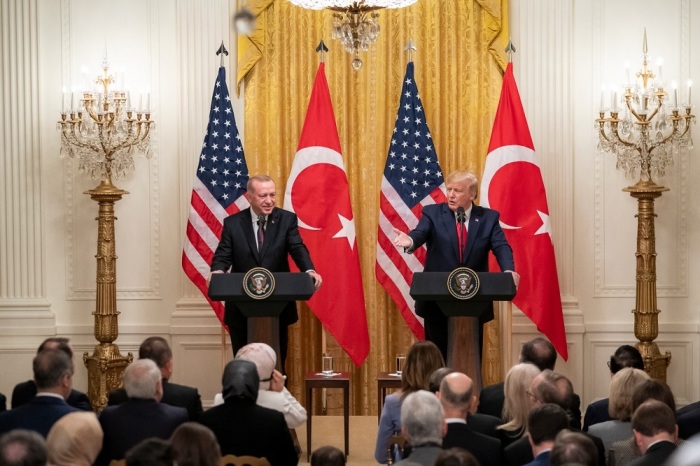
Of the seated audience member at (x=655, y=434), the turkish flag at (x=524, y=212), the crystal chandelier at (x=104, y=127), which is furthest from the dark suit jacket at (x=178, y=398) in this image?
the turkish flag at (x=524, y=212)

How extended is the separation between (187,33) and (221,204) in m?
1.64

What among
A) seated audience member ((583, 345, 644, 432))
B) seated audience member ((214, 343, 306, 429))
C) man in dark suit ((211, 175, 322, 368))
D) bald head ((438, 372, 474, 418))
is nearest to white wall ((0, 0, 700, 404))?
man in dark suit ((211, 175, 322, 368))

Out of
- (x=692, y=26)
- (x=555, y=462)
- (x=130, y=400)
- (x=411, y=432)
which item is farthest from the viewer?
(x=692, y=26)

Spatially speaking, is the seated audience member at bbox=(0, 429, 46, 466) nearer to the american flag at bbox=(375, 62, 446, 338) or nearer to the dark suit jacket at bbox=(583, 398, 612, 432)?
the dark suit jacket at bbox=(583, 398, 612, 432)

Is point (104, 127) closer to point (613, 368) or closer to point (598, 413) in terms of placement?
point (613, 368)

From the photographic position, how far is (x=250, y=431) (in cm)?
493

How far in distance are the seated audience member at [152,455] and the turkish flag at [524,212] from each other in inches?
224

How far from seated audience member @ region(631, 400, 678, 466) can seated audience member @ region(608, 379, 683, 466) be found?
0.30 metres

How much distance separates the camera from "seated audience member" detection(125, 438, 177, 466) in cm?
377

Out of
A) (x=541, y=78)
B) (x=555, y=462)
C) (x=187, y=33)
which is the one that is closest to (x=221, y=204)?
(x=187, y=33)

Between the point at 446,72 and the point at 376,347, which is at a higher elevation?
the point at 446,72

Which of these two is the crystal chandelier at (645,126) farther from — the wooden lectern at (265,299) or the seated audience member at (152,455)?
the seated audience member at (152,455)

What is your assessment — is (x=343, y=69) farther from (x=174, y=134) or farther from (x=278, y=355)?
(x=278, y=355)

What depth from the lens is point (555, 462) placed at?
3916 mm
